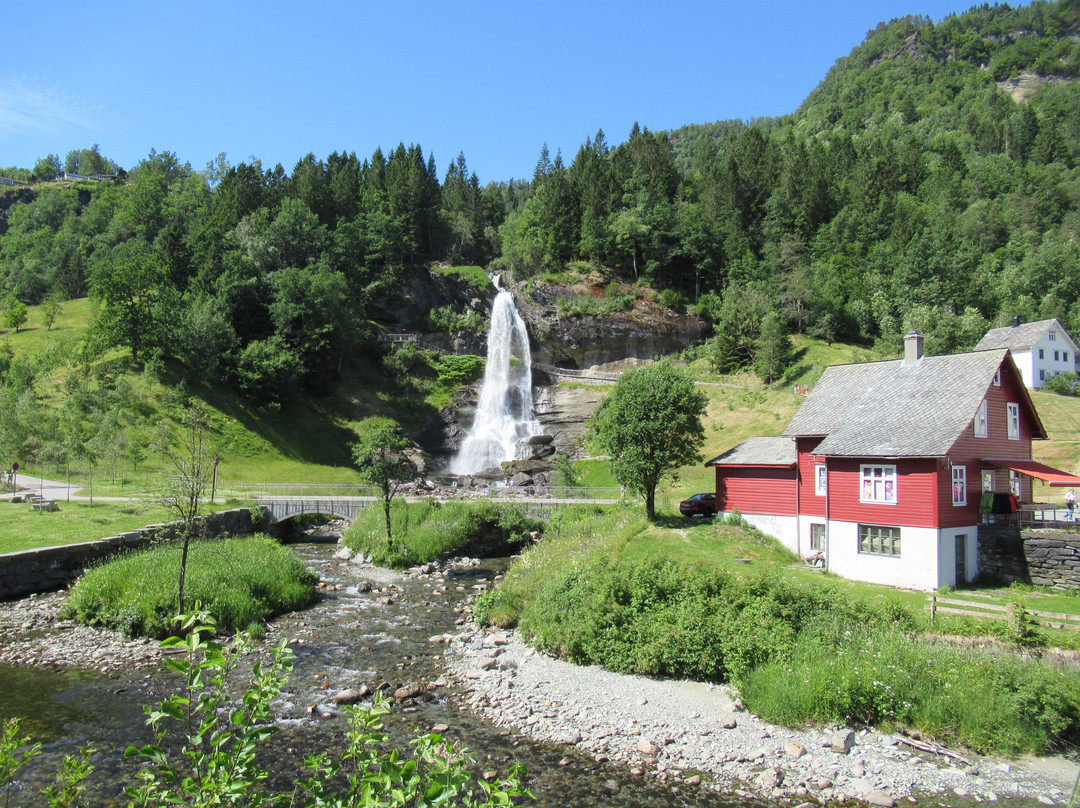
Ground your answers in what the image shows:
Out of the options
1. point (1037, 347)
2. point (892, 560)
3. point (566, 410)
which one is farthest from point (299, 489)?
point (1037, 347)

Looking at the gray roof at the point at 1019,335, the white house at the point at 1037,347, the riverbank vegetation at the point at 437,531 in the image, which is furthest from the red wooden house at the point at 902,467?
the gray roof at the point at 1019,335

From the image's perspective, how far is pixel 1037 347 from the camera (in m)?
61.9

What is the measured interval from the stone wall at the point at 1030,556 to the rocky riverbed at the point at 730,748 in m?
12.2

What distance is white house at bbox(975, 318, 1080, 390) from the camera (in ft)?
203

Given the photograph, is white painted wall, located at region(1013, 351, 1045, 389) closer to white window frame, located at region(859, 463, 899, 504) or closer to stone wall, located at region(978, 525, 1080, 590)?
stone wall, located at region(978, 525, 1080, 590)

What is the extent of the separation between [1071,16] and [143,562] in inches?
11010

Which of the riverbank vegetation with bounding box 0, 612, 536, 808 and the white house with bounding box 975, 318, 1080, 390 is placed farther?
the white house with bounding box 975, 318, 1080, 390

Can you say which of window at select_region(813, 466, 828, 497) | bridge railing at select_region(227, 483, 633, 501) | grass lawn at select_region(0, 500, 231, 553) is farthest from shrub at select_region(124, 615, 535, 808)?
bridge railing at select_region(227, 483, 633, 501)

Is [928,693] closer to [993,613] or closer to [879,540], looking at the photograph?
[993,613]

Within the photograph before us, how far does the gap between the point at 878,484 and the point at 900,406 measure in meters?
4.08

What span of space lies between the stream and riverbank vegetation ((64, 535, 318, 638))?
1.22 m

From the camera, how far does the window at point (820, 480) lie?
90.4ft

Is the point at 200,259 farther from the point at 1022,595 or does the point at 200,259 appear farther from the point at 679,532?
the point at 1022,595

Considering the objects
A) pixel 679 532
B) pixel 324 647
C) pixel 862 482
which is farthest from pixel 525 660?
pixel 862 482
